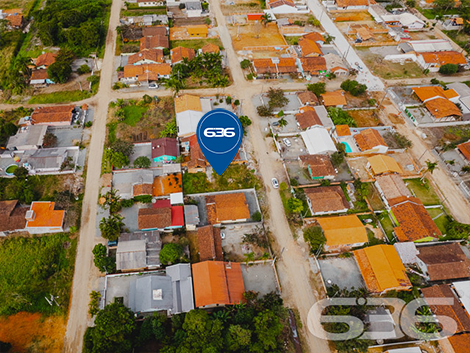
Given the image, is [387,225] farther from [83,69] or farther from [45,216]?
[83,69]

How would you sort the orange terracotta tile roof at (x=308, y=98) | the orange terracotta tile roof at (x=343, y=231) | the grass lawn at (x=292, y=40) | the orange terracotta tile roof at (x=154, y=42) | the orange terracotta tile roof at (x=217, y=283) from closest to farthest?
the orange terracotta tile roof at (x=217, y=283)
the orange terracotta tile roof at (x=343, y=231)
the orange terracotta tile roof at (x=308, y=98)
the orange terracotta tile roof at (x=154, y=42)
the grass lawn at (x=292, y=40)

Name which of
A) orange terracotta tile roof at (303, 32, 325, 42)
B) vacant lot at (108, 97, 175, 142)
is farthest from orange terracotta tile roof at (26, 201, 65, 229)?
orange terracotta tile roof at (303, 32, 325, 42)

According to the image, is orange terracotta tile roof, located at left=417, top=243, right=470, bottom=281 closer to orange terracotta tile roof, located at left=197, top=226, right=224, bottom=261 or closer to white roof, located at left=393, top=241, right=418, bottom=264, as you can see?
white roof, located at left=393, top=241, right=418, bottom=264

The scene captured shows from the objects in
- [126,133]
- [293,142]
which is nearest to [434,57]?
[293,142]

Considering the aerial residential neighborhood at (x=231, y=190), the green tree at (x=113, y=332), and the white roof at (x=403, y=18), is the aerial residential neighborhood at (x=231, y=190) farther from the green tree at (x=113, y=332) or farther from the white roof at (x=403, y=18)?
the white roof at (x=403, y=18)

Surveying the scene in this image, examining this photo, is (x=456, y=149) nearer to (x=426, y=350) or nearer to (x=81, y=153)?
(x=426, y=350)

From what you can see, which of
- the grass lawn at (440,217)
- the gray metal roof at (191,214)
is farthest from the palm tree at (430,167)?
the gray metal roof at (191,214)
